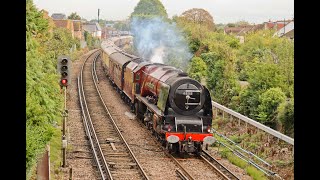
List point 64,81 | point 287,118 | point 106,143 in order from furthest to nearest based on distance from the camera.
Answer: point 106,143 < point 287,118 < point 64,81

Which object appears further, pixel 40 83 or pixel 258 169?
pixel 258 169

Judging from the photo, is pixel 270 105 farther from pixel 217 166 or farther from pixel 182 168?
pixel 182 168

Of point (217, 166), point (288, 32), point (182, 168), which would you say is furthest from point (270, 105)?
point (288, 32)

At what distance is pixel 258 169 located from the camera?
15.3 m

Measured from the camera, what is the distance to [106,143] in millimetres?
18719

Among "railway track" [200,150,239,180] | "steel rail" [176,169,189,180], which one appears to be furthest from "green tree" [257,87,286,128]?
"steel rail" [176,169,189,180]

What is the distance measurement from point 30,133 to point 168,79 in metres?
7.94

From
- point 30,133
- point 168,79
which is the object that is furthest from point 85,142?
point 30,133
